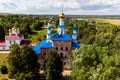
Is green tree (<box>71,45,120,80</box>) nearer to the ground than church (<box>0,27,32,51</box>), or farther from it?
farther from it

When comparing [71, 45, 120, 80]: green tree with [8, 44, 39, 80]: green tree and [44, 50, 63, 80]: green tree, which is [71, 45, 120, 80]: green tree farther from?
[8, 44, 39, 80]: green tree

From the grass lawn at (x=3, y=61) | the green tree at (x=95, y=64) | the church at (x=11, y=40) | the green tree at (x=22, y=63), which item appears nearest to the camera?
the green tree at (x=95, y=64)

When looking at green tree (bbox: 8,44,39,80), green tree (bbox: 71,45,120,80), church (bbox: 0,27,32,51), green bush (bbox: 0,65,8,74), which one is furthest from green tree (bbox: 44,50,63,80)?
church (bbox: 0,27,32,51)

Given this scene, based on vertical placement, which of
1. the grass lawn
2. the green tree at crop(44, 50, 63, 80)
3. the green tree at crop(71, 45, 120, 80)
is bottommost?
the grass lawn

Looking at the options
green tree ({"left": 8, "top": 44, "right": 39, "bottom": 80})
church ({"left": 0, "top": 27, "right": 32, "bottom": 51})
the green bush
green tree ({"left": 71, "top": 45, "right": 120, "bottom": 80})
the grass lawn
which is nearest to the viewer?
green tree ({"left": 71, "top": 45, "right": 120, "bottom": 80})

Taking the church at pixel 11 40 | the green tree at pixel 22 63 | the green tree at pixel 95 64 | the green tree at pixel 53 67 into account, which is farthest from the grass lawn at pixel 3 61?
the green tree at pixel 95 64

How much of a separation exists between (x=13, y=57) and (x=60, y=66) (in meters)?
8.02

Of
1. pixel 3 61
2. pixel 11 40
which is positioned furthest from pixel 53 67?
pixel 11 40

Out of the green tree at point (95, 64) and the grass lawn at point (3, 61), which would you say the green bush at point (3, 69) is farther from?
the green tree at point (95, 64)

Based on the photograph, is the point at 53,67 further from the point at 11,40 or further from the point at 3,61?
the point at 11,40

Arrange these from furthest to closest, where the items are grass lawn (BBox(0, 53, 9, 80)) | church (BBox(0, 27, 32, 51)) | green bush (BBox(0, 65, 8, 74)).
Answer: church (BBox(0, 27, 32, 51)) < green bush (BBox(0, 65, 8, 74)) < grass lawn (BBox(0, 53, 9, 80))

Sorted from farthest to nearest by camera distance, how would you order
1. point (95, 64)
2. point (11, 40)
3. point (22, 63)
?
point (11, 40) < point (22, 63) < point (95, 64)

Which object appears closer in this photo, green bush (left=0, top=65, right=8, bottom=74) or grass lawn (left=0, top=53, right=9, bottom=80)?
grass lawn (left=0, top=53, right=9, bottom=80)

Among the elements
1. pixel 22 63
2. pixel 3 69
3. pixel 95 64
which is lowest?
pixel 3 69
